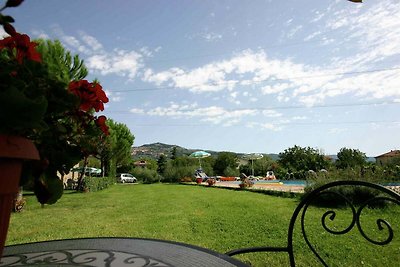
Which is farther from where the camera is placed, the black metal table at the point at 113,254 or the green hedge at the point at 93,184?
the green hedge at the point at 93,184

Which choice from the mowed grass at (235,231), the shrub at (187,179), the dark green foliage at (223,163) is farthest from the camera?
the dark green foliage at (223,163)

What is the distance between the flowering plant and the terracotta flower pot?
20 mm

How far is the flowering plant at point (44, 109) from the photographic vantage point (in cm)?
48

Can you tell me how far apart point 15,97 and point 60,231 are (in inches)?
220

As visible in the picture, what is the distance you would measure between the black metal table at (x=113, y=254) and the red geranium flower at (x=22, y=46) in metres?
0.63

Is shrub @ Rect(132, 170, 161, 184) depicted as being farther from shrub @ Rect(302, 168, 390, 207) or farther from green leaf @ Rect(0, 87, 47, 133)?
green leaf @ Rect(0, 87, 47, 133)

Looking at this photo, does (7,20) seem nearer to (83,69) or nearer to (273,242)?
(273,242)

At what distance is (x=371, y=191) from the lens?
301 inches

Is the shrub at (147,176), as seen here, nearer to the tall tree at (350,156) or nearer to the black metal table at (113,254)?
the tall tree at (350,156)

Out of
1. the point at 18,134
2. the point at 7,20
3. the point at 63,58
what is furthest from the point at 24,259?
the point at 63,58

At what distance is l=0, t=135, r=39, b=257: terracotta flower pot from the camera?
49 centimetres

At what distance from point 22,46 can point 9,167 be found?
275 mm

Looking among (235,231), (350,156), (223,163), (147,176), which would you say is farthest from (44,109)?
(350,156)

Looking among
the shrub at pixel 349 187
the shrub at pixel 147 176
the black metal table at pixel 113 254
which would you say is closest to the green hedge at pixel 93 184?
the shrub at pixel 147 176
